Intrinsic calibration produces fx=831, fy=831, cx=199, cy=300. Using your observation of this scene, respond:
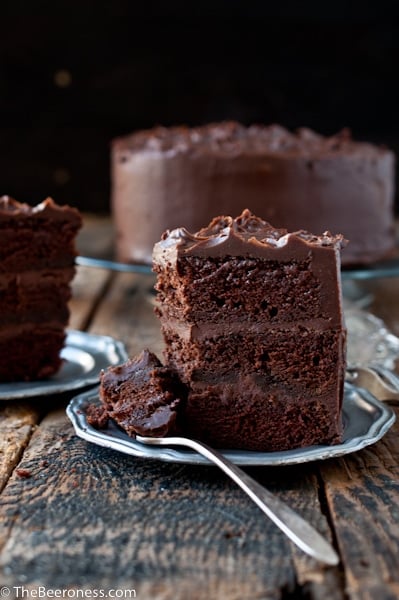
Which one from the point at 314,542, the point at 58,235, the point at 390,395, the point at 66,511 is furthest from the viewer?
the point at 58,235

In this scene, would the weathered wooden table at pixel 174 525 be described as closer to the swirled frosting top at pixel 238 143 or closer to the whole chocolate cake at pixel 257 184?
the whole chocolate cake at pixel 257 184

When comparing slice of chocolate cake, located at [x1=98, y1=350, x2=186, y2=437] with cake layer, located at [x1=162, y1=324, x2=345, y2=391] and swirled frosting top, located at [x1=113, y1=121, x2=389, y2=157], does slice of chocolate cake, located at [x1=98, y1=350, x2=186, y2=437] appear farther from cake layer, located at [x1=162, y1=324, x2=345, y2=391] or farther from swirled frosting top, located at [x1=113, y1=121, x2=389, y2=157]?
swirled frosting top, located at [x1=113, y1=121, x2=389, y2=157]

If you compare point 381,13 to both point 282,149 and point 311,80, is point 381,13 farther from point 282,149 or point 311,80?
point 282,149

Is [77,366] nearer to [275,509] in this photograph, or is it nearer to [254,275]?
[254,275]

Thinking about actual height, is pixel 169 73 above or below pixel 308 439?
above

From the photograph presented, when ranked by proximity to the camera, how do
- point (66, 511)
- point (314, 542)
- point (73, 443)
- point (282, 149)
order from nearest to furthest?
point (314, 542)
point (66, 511)
point (73, 443)
point (282, 149)

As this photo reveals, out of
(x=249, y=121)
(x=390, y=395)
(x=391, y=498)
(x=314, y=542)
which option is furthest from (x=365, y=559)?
(x=249, y=121)

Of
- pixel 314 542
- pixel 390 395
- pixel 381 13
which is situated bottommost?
pixel 390 395
